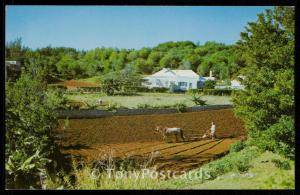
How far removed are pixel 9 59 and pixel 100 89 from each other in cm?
232

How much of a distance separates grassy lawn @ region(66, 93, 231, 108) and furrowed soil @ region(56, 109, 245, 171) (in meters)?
0.31

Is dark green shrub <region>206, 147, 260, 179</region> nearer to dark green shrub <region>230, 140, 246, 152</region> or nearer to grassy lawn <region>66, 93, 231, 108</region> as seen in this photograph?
dark green shrub <region>230, 140, 246, 152</region>

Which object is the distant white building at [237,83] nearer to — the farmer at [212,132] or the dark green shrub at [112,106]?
the farmer at [212,132]

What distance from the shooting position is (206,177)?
10.4 m

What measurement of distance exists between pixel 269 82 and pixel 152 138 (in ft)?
10.5

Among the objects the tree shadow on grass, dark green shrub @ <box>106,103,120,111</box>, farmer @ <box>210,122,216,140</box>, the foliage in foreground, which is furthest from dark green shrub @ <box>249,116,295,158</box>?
the tree shadow on grass

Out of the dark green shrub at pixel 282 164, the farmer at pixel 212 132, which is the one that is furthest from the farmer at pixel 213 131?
the dark green shrub at pixel 282 164

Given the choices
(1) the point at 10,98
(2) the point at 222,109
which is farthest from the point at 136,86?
(1) the point at 10,98

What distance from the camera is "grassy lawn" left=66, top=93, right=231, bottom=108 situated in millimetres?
11117

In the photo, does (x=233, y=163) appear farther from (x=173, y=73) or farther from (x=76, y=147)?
(x=76, y=147)

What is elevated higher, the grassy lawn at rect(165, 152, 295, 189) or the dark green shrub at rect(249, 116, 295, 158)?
the dark green shrub at rect(249, 116, 295, 158)

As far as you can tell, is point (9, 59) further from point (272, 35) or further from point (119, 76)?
point (272, 35)

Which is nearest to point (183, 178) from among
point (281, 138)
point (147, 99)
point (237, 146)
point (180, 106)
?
point (237, 146)

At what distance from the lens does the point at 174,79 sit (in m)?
11.3
